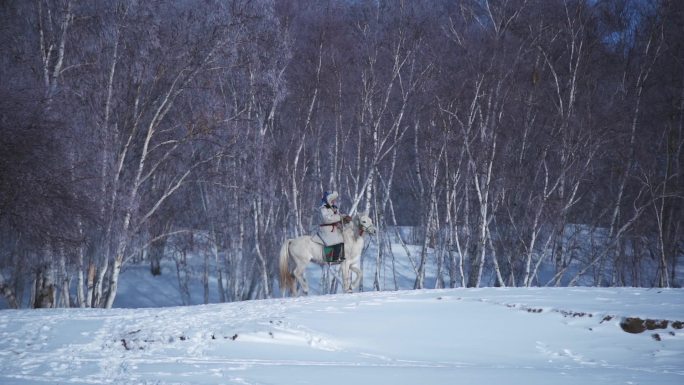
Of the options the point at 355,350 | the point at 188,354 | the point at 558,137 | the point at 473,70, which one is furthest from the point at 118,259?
the point at 558,137

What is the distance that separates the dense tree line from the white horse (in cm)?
344

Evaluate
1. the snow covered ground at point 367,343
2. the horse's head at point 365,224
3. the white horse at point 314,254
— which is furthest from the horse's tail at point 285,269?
the snow covered ground at point 367,343

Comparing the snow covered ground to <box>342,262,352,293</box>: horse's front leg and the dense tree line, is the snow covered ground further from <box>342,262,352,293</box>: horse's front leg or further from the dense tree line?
the dense tree line

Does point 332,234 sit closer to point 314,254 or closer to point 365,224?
point 314,254

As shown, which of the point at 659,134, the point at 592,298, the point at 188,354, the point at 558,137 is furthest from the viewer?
the point at 659,134

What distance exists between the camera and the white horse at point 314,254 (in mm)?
11047

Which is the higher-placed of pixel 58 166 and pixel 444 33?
pixel 444 33

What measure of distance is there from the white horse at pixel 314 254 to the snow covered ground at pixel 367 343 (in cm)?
229

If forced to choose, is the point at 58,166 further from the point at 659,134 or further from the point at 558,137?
the point at 659,134

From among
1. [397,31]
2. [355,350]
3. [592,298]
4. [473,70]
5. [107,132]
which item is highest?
[397,31]

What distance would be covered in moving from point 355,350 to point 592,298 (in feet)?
13.5

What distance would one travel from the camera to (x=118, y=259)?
12.6 metres

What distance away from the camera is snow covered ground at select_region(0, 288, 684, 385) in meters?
4.84

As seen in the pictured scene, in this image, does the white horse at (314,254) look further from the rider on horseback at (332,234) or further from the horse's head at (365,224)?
the rider on horseback at (332,234)
